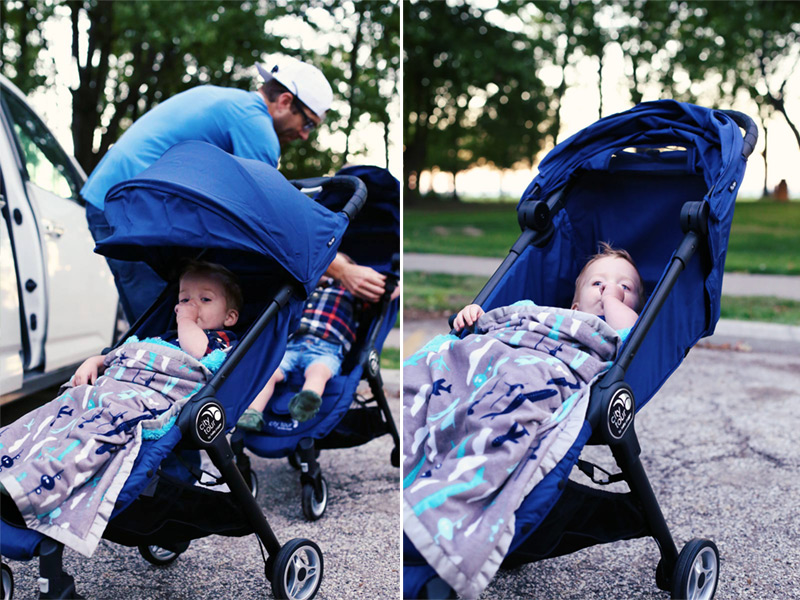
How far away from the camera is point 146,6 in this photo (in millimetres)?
10156

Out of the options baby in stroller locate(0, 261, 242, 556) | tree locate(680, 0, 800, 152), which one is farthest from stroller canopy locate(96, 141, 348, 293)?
tree locate(680, 0, 800, 152)

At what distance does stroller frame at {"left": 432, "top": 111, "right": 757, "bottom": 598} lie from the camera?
2.36 m

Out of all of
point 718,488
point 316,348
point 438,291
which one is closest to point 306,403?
point 316,348

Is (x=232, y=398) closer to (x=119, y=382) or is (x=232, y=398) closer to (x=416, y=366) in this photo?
(x=119, y=382)

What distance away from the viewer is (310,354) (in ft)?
12.2

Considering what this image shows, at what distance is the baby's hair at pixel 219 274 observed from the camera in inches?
117

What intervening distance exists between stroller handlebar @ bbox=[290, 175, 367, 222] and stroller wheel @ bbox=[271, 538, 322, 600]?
135 centimetres

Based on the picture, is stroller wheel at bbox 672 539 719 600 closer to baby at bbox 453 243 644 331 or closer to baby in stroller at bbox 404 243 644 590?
baby in stroller at bbox 404 243 644 590

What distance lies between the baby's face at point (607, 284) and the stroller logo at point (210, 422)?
1502mm

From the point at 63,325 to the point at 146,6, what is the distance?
7121mm

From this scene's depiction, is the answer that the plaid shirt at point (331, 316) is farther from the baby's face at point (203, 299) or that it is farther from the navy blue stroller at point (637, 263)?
the navy blue stroller at point (637, 263)

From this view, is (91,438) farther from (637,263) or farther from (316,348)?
(637,263)

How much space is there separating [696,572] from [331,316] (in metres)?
2.00

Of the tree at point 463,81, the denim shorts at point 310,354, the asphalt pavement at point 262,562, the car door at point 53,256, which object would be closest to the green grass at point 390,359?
the car door at point 53,256
